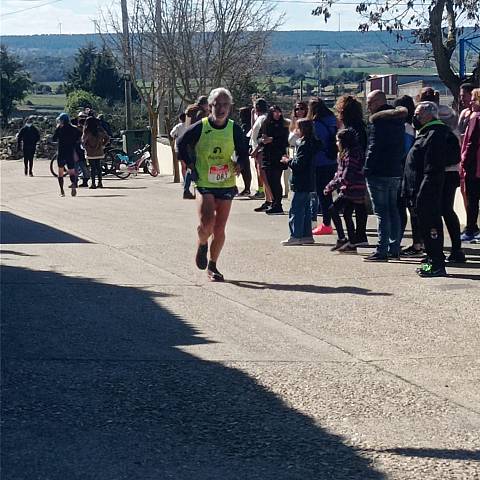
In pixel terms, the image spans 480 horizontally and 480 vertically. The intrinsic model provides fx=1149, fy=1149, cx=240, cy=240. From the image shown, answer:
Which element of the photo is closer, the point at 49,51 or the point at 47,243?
the point at 47,243

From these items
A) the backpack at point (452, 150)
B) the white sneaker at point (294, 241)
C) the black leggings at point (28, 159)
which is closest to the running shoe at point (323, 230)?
the white sneaker at point (294, 241)

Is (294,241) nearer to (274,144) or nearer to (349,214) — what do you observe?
(349,214)

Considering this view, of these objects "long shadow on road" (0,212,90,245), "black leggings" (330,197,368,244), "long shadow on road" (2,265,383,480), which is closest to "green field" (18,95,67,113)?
"long shadow on road" (0,212,90,245)

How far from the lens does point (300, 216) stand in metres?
14.1

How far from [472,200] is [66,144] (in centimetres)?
1188

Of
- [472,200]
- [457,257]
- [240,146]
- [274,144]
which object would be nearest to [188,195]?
[274,144]

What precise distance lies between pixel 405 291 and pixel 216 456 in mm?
5284

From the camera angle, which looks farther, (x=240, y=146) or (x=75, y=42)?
(x=75, y=42)

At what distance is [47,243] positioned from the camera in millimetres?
14797

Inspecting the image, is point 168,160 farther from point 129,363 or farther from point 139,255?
point 129,363

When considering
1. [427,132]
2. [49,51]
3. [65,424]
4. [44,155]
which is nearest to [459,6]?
[427,132]

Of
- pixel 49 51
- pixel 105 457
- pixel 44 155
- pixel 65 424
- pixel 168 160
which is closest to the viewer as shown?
pixel 105 457

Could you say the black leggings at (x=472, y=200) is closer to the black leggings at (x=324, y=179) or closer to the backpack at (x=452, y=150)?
the backpack at (x=452, y=150)

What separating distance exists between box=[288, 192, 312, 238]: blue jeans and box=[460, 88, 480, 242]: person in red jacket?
1.91 meters
